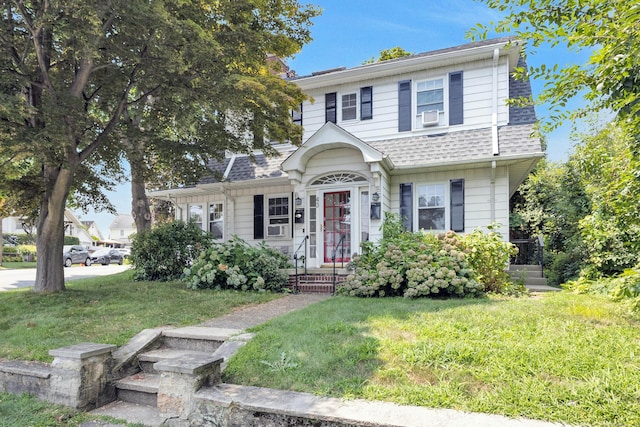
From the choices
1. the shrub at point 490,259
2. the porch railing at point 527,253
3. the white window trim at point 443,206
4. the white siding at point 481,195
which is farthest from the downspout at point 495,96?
the porch railing at point 527,253

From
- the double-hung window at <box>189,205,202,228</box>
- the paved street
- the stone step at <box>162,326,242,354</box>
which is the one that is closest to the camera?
the stone step at <box>162,326,242,354</box>

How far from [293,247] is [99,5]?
6.94 meters

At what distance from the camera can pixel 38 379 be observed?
163 inches

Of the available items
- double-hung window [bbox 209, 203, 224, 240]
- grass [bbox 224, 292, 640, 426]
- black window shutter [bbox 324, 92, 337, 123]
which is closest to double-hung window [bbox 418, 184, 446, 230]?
black window shutter [bbox 324, 92, 337, 123]

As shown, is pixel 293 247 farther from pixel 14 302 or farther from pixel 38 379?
pixel 38 379

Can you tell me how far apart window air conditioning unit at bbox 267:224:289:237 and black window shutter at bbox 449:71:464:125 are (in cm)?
555

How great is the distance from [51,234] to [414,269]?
7.38 meters

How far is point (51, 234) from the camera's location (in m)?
8.02

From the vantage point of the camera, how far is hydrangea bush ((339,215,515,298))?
6848mm

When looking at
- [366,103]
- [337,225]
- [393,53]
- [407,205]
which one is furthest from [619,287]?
[393,53]

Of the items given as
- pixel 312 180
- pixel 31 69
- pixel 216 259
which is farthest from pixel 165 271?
pixel 31 69

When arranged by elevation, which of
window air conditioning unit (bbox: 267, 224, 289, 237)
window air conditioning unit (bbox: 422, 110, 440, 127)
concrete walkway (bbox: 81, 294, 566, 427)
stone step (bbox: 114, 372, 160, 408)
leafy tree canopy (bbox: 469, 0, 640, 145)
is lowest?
stone step (bbox: 114, 372, 160, 408)

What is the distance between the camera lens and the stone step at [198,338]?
4.74 meters

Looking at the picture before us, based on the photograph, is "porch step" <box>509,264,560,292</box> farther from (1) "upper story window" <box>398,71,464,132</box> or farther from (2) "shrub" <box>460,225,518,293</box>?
(1) "upper story window" <box>398,71,464,132</box>
